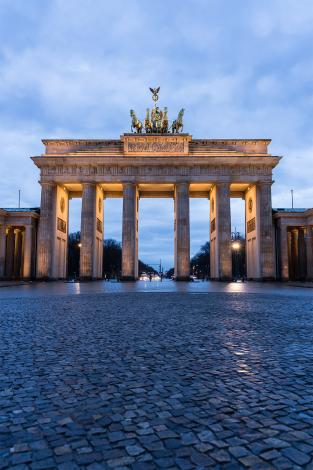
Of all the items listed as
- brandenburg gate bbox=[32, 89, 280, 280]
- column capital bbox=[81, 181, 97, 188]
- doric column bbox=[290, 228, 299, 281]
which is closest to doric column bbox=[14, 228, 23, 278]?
brandenburg gate bbox=[32, 89, 280, 280]

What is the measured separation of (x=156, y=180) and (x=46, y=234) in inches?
584

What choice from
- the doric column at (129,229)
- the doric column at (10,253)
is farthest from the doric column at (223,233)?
the doric column at (10,253)

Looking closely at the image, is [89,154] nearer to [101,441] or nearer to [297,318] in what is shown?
[297,318]

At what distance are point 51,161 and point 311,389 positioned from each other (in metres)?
48.6

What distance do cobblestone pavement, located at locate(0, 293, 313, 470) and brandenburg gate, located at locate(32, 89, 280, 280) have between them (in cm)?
4271

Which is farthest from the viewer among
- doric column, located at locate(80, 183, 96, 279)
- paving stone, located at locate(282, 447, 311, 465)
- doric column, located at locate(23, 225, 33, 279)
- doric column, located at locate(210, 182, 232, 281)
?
doric column, located at locate(23, 225, 33, 279)

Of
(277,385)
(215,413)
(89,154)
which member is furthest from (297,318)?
(89,154)

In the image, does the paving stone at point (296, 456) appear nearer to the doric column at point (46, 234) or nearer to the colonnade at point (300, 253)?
the doric column at point (46, 234)

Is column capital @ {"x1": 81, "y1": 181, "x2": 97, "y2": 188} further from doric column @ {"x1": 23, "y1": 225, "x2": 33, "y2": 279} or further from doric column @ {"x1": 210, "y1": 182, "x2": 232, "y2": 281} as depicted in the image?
doric column @ {"x1": 210, "y1": 182, "x2": 232, "y2": 281}

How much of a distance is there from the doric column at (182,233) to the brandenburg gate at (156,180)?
2.4 inches

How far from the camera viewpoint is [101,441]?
2645 millimetres

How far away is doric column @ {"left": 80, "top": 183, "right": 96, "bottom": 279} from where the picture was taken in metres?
49.2

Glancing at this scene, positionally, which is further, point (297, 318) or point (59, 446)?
point (297, 318)

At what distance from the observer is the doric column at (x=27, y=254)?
162ft
